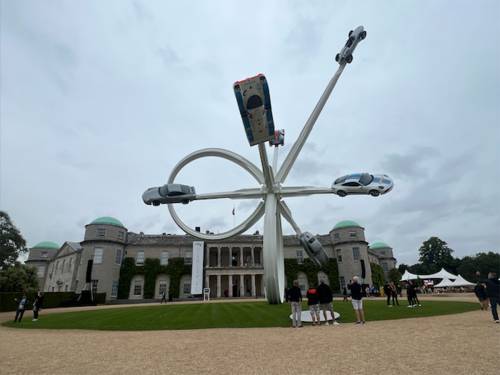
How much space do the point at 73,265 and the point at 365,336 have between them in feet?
171

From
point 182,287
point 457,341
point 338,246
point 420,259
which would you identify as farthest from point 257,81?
point 420,259

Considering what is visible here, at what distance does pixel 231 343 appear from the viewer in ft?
26.2

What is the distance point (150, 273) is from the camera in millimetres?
47750

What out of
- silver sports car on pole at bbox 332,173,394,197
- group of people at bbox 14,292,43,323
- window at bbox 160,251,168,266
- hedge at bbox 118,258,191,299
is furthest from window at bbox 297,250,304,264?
group of people at bbox 14,292,43,323

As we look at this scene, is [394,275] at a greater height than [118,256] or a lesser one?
lesser

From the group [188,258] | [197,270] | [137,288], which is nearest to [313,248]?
[197,270]

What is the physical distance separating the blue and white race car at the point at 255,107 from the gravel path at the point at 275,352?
1112 centimetres

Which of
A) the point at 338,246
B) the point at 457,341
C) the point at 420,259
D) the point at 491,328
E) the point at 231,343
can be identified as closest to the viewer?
the point at 457,341

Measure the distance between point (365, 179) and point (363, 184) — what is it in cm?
38

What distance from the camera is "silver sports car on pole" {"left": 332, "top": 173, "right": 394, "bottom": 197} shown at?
65.5ft

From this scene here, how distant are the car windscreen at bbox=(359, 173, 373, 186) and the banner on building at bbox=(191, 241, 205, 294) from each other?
30.7 meters

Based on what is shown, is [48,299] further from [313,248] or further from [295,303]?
[295,303]

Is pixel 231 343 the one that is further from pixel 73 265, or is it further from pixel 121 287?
pixel 73 265

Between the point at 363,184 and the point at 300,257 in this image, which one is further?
the point at 300,257
